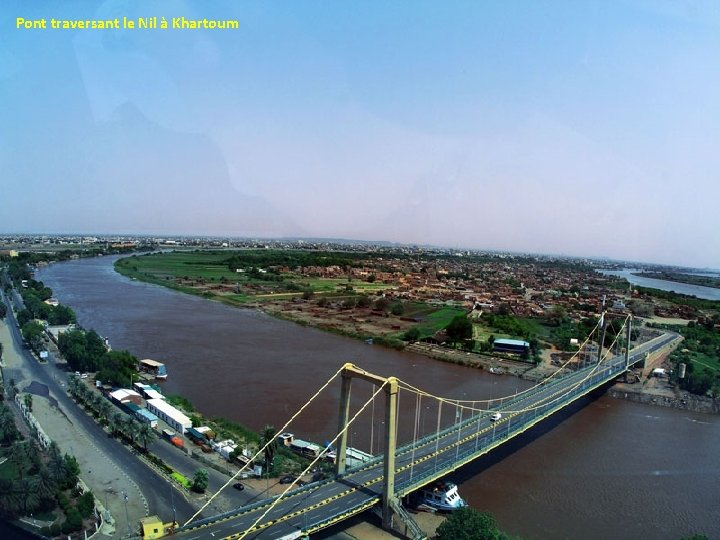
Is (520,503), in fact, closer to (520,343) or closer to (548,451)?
(548,451)

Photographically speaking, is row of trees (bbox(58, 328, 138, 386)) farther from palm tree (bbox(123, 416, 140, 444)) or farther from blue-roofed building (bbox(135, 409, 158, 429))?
palm tree (bbox(123, 416, 140, 444))

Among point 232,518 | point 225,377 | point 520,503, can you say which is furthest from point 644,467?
point 225,377

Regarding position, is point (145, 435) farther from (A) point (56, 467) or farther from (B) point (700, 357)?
(B) point (700, 357)

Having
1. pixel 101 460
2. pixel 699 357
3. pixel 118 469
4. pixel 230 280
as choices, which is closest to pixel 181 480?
pixel 118 469

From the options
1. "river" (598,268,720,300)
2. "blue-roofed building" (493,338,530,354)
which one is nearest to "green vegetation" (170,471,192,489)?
"blue-roofed building" (493,338,530,354)

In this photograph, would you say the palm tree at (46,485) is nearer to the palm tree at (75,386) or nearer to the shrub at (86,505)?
the shrub at (86,505)
